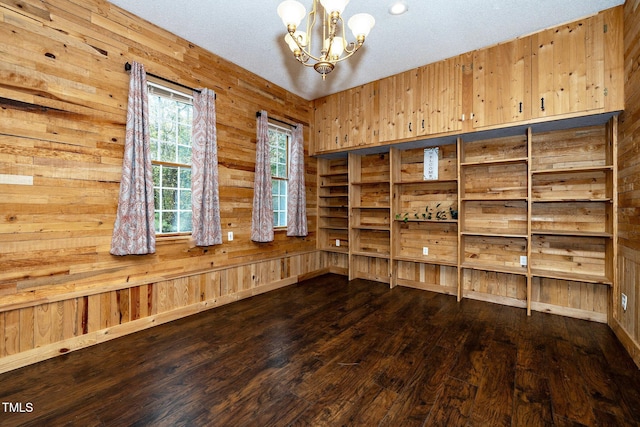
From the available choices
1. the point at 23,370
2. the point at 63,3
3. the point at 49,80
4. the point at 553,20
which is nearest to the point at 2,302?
the point at 23,370

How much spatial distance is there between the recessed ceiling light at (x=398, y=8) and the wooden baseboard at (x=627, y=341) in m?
3.43

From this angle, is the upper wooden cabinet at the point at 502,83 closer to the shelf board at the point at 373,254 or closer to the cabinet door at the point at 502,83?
the cabinet door at the point at 502,83

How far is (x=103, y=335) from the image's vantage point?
8.49 ft

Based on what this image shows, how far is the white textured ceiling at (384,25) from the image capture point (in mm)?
2689

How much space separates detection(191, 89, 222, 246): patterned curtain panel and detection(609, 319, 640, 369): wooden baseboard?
3.93 m

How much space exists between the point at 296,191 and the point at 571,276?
3.55 metres

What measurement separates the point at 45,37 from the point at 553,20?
4.68 meters

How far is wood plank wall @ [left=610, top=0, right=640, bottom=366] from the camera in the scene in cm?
232

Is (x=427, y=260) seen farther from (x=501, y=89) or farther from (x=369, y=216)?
(x=501, y=89)

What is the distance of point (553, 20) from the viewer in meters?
2.89

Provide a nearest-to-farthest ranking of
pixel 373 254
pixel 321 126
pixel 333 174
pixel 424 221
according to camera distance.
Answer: pixel 424 221 < pixel 373 254 < pixel 321 126 < pixel 333 174

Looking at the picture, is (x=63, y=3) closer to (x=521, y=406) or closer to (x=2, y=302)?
(x=2, y=302)

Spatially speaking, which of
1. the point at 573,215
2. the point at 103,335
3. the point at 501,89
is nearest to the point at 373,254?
the point at 573,215

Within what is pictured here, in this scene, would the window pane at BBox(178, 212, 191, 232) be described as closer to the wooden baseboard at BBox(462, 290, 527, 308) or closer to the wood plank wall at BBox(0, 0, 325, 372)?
the wood plank wall at BBox(0, 0, 325, 372)
